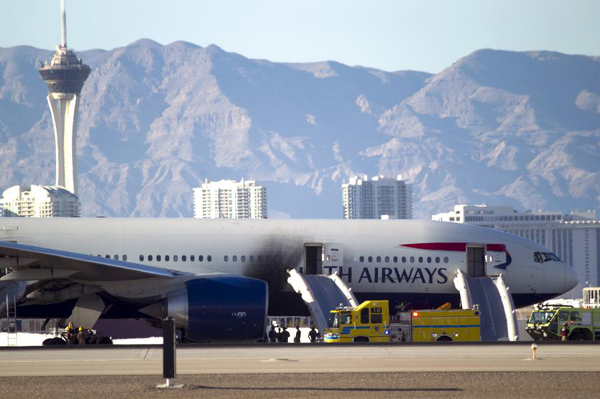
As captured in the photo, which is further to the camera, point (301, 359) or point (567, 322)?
point (567, 322)

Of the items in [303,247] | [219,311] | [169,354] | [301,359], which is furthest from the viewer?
[303,247]

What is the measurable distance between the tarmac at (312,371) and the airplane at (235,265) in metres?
2.62

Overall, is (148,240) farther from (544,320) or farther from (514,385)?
(514,385)

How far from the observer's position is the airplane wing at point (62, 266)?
32.8 meters

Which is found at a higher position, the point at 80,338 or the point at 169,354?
the point at 169,354

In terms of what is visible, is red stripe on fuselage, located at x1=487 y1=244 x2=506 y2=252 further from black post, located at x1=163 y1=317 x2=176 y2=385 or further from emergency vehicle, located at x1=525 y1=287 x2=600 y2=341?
black post, located at x1=163 y1=317 x2=176 y2=385

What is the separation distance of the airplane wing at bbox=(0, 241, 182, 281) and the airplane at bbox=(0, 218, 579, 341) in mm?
38

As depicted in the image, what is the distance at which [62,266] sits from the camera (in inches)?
1330

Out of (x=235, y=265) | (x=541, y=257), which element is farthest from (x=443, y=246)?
(x=235, y=265)

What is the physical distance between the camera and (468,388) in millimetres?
23141

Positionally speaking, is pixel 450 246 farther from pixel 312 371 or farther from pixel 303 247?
pixel 312 371

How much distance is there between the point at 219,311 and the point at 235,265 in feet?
14.4

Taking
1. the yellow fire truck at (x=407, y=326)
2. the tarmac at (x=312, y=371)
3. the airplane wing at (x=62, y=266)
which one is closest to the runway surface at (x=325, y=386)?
the tarmac at (x=312, y=371)

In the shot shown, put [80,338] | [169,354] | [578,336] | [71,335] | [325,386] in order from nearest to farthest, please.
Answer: [325,386] → [169,354] → [80,338] → [71,335] → [578,336]
